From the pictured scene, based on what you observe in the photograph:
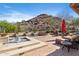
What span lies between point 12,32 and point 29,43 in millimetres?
281

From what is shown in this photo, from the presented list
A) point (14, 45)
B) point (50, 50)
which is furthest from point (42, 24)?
point (14, 45)

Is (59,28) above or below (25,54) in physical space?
above

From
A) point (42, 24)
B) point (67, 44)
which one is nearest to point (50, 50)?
point (67, 44)

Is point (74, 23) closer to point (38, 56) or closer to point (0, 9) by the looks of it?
point (38, 56)

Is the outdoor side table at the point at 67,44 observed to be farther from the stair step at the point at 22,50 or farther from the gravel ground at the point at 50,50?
the stair step at the point at 22,50

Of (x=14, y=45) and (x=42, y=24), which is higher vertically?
(x=42, y=24)

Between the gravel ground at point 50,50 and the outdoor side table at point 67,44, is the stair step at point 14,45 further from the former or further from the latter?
the outdoor side table at point 67,44

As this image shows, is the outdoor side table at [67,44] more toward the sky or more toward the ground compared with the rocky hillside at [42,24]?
more toward the ground

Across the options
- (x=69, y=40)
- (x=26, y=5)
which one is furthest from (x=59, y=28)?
(x=26, y=5)

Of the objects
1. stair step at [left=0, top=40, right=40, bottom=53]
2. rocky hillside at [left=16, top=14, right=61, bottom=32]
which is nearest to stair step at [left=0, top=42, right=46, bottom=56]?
stair step at [left=0, top=40, right=40, bottom=53]

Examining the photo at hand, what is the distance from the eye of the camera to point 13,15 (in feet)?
17.0

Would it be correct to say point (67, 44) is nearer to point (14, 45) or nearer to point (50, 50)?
point (50, 50)

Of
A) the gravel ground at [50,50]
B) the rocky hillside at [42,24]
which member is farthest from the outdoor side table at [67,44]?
the rocky hillside at [42,24]

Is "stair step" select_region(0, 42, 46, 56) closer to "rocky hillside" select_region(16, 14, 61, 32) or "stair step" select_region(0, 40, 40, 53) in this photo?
"stair step" select_region(0, 40, 40, 53)
